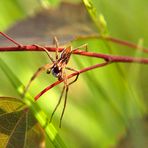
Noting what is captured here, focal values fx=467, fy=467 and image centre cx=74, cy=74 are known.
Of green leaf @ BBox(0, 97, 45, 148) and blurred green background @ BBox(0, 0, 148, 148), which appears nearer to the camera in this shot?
green leaf @ BBox(0, 97, 45, 148)

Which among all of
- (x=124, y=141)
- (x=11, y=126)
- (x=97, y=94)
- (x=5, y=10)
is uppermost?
(x=5, y=10)

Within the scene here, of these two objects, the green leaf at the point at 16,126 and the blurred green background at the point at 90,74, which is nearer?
the green leaf at the point at 16,126

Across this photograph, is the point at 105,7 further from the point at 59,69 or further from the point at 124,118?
the point at 59,69

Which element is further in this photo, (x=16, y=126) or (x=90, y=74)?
(x=90, y=74)

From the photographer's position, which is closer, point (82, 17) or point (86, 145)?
point (82, 17)

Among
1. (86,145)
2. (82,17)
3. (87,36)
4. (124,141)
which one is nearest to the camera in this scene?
(87,36)

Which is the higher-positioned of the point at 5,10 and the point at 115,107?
the point at 5,10

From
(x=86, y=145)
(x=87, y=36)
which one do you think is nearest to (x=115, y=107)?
(x=86, y=145)

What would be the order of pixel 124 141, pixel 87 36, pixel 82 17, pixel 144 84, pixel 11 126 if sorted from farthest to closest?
pixel 144 84 < pixel 124 141 < pixel 82 17 < pixel 87 36 < pixel 11 126
